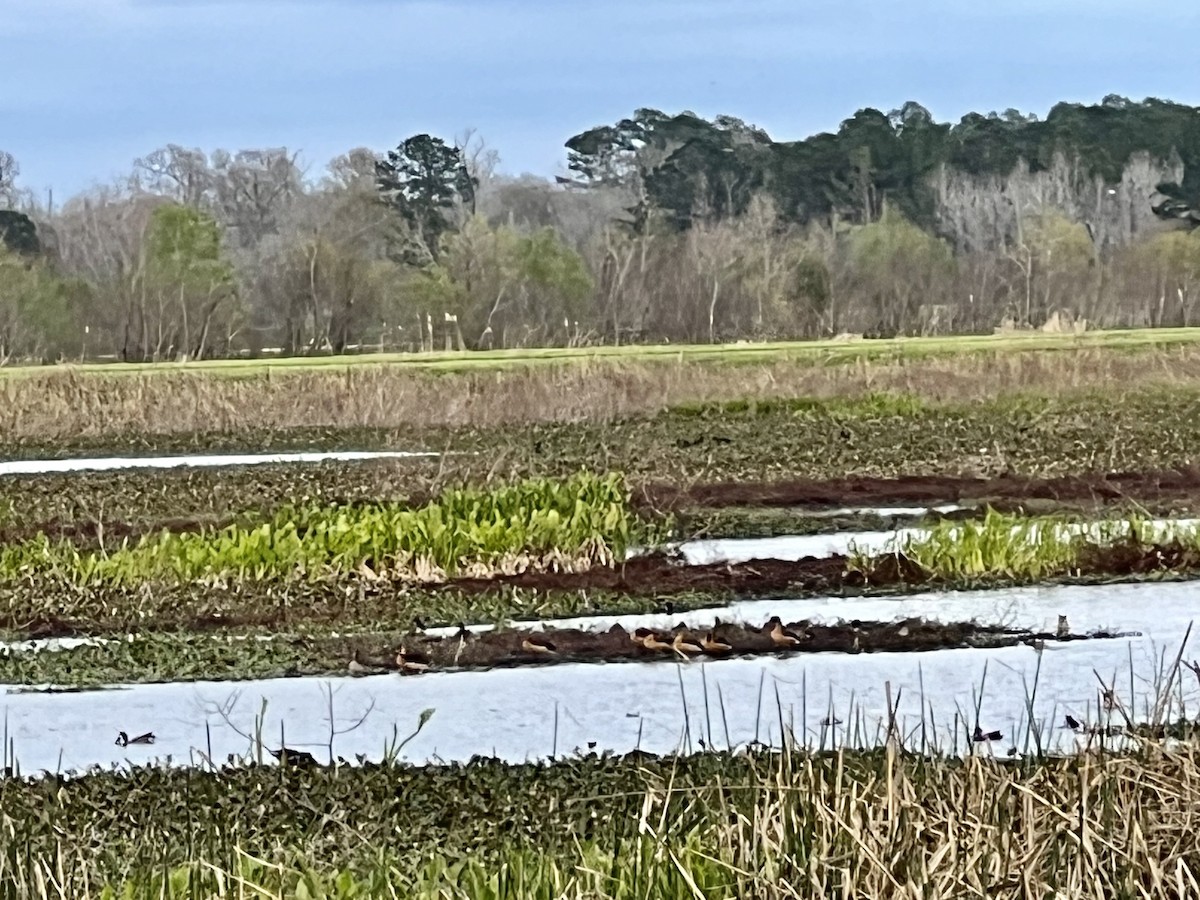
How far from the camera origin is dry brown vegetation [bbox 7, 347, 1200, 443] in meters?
29.2

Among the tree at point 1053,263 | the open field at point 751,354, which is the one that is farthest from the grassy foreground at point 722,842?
the tree at point 1053,263

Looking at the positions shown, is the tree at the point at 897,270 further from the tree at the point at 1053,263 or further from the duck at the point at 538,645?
the duck at the point at 538,645

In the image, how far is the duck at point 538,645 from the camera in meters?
11.4

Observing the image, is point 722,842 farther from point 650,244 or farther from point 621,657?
point 650,244

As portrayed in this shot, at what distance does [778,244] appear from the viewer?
7481cm

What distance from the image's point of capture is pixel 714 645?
446 inches

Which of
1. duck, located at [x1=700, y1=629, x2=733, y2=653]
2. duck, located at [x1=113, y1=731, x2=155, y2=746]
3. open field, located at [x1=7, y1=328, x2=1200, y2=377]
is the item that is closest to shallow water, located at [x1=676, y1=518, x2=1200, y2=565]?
duck, located at [x1=700, y1=629, x2=733, y2=653]

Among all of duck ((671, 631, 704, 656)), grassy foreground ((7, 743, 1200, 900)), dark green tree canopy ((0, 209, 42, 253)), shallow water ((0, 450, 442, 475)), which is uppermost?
dark green tree canopy ((0, 209, 42, 253))

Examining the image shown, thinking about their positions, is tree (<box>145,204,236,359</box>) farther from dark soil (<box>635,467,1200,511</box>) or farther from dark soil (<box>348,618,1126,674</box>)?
dark soil (<box>348,618,1126,674</box>)

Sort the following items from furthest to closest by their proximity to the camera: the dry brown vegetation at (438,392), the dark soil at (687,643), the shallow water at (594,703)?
1. the dry brown vegetation at (438,392)
2. the dark soil at (687,643)
3. the shallow water at (594,703)

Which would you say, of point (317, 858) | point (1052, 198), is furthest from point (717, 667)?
point (1052, 198)

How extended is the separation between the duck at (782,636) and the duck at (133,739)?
3.61m

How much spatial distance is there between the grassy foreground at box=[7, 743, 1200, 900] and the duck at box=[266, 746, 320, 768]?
53 centimetres

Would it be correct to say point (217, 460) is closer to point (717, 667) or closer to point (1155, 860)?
point (717, 667)
